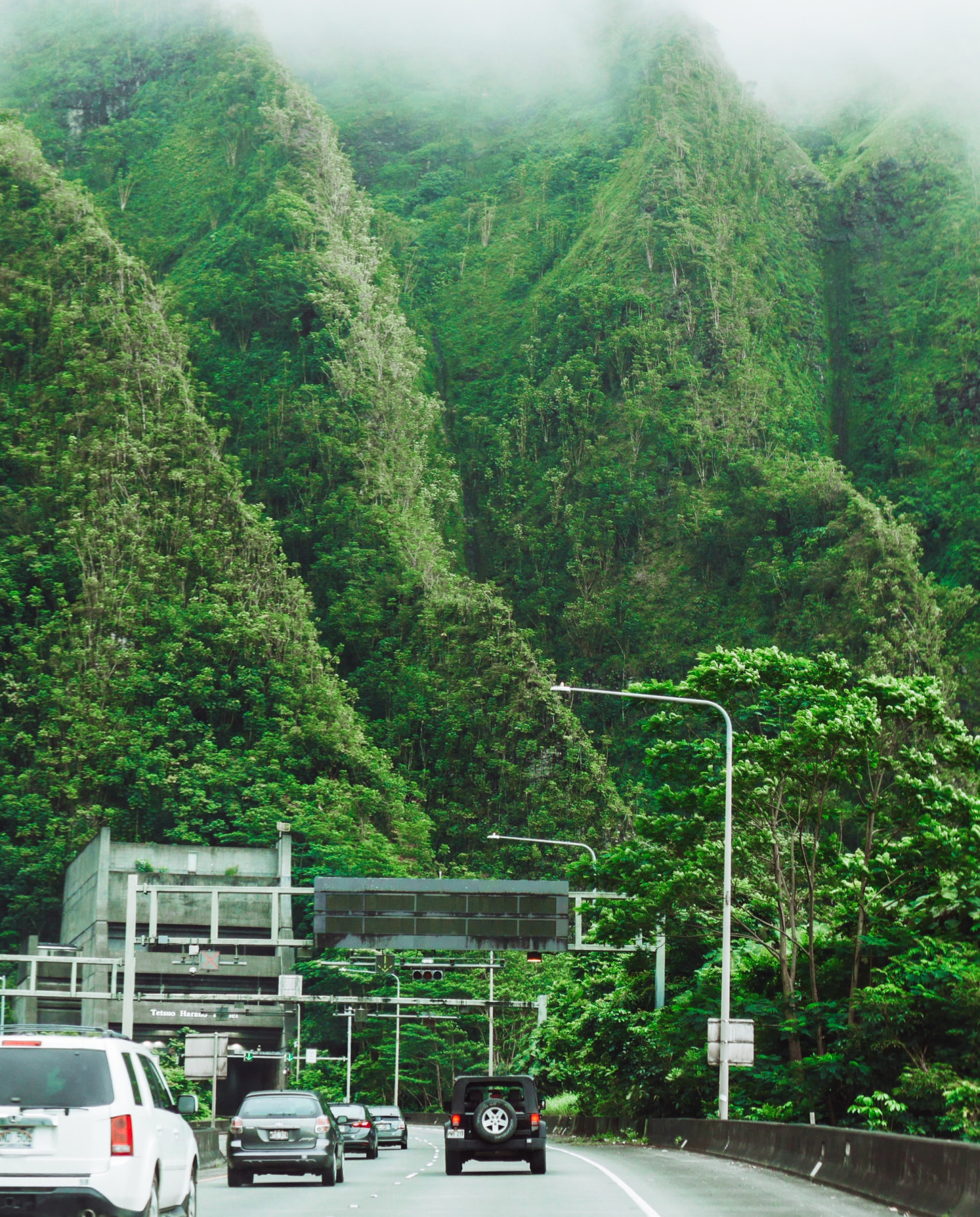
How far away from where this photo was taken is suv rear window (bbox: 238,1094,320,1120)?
81.8 feet

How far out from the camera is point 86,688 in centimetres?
10494

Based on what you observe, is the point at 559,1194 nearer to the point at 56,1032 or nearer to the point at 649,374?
the point at 56,1032

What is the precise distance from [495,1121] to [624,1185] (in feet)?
16.8

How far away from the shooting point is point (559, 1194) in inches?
837

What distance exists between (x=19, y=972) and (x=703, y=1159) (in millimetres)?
69834

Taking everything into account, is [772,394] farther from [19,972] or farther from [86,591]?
[19,972]

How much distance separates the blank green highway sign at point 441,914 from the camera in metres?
49.7

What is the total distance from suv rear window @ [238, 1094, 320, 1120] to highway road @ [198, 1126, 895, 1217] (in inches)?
41.3

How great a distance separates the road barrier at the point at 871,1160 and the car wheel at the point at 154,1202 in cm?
699

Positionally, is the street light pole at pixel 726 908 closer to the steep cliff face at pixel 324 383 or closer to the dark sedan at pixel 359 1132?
the dark sedan at pixel 359 1132

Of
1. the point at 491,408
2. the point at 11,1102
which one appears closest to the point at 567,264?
the point at 491,408

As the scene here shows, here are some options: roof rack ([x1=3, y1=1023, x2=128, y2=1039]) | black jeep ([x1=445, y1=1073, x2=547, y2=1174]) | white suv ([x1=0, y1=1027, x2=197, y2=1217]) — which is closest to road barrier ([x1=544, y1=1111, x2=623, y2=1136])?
black jeep ([x1=445, y1=1073, x2=547, y2=1174])

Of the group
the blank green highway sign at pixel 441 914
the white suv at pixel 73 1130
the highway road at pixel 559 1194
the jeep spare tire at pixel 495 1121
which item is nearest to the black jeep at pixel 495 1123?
the jeep spare tire at pixel 495 1121

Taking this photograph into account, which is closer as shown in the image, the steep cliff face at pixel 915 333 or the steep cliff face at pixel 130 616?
the steep cliff face at pixel 130 616
